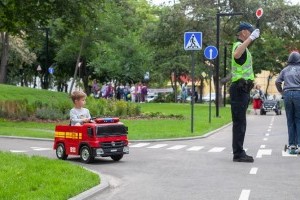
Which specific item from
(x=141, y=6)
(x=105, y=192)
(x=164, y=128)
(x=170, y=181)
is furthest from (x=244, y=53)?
(x=141, y=6)

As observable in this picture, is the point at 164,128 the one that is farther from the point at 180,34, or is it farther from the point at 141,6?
the point at 141,6

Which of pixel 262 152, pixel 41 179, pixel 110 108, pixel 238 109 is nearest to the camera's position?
pixel 41 179

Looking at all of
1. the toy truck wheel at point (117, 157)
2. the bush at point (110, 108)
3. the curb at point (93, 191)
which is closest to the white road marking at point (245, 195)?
the curb at point (93, 191)

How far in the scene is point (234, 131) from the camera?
12.8 metres

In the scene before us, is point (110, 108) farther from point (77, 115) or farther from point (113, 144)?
point (113, 144)

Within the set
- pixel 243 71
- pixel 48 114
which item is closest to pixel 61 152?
pixel 243 71

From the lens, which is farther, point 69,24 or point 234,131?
point 69,24

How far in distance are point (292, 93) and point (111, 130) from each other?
3935 mm

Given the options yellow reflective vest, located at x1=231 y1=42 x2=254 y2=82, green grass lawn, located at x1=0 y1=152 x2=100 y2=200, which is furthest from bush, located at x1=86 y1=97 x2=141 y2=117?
green grass lawn, located at x1=0 y1=152 x2=100 y2=200

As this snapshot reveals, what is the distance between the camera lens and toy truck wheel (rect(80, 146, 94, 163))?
13.5 meters

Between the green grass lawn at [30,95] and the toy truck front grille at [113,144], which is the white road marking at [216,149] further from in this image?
the green grass lawn at [30,95]

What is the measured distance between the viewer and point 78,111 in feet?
46.1

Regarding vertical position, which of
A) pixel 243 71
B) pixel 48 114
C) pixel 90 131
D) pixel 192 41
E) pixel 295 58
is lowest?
pixel 90 131

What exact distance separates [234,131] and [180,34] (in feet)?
119
